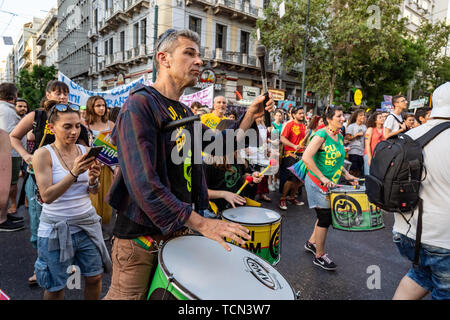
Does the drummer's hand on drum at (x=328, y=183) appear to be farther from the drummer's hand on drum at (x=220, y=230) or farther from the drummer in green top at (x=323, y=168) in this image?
the drummer's hand on drum at (x=220, y=230)

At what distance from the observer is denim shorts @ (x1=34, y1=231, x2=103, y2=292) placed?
2094mm

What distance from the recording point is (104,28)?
2727 centimetres

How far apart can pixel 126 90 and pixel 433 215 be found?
7.45 metres

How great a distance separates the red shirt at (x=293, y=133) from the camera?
6707 mm

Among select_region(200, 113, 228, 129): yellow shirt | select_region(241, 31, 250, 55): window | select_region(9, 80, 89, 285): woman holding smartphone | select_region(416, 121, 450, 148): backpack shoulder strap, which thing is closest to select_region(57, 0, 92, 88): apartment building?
select_region(241, 31, 250, 55): window

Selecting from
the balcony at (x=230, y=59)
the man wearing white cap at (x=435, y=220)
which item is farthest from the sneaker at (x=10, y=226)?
the balcony at (x=230, y=59)

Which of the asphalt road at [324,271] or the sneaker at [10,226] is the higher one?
the sneaker at [10,226]

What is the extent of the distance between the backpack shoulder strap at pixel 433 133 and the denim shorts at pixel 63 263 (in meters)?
2.51

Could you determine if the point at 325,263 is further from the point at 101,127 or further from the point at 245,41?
the point at 245,41

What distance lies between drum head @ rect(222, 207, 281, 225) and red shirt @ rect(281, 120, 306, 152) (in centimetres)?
397
